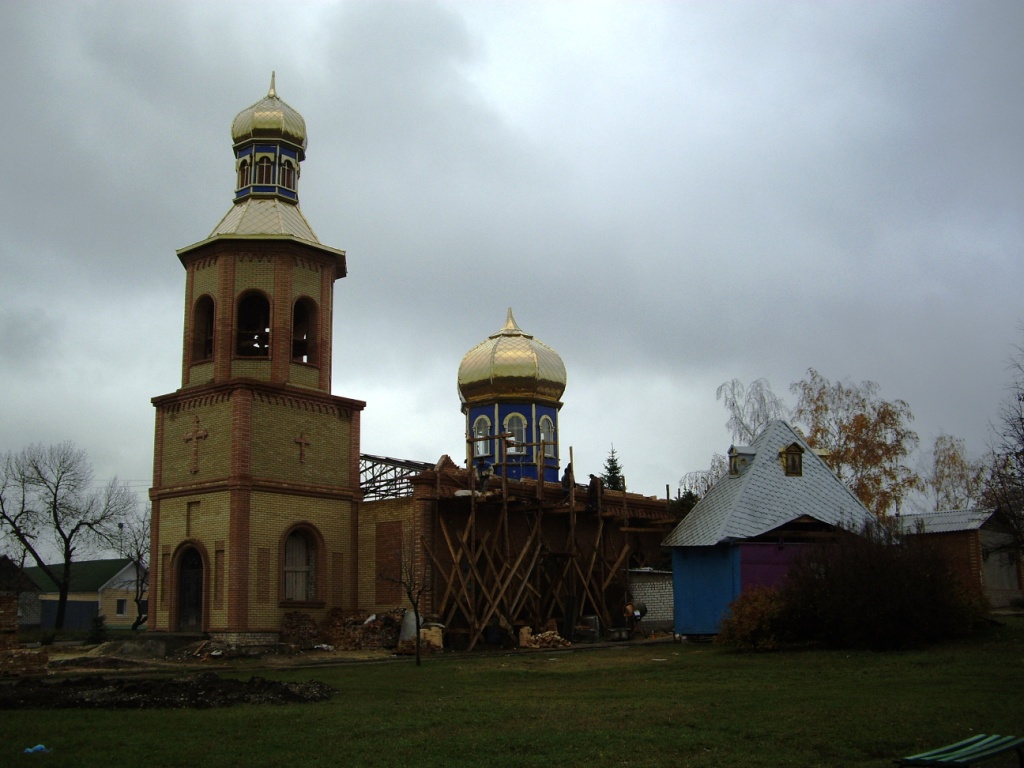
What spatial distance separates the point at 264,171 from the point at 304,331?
185 inches

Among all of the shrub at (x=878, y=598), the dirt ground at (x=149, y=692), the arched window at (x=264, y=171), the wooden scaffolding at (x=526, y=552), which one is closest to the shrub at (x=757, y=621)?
the shrub at (x=878, y=598)

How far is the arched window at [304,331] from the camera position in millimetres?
30672

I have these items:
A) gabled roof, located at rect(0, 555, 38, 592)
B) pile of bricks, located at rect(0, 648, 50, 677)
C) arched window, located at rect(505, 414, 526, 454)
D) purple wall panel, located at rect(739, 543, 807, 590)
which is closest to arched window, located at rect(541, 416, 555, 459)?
arched window, located at rect(505, 414, 526, 454)

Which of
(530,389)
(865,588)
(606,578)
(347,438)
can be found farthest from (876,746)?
(530,389)

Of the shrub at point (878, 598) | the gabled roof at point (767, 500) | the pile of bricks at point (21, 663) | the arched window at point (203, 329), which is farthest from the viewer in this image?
the arched window at point (203, 329)

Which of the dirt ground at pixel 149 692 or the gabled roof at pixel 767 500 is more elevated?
the gabled roof at pixel 767 500

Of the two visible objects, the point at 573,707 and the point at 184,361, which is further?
the point at 184,361

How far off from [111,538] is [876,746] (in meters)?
43.6

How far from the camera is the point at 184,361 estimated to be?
1193 inches

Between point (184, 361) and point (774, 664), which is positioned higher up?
point (184, 361)

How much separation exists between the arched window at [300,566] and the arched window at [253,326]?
4.90 m

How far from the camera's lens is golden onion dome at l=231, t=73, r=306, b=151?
103 ft

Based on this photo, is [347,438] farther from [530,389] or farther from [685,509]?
[685,509]

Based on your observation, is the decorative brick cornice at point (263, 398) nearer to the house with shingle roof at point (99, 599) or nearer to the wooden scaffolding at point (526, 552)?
the wooden scaffolding at point (526, 552)
